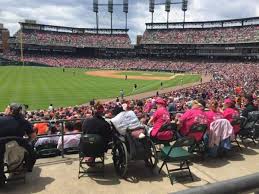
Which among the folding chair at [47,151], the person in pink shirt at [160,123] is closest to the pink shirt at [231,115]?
the person in pink shirt at [160,123]

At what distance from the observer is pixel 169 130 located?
7.48 m

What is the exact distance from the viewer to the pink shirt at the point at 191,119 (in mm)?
7582

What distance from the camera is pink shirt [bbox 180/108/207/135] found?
7582 millimetres

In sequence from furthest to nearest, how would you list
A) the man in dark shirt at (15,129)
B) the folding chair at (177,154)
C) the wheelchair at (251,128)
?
the wheelchair at (251,128) → the folding chair at (177,154) → the man in dark shirt at (15,129)

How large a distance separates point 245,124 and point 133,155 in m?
4.28

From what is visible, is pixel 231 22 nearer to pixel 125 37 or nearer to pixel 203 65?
pixel 203 65

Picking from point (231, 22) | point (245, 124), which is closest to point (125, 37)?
point (231, 22)

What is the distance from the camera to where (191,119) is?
7.62 m

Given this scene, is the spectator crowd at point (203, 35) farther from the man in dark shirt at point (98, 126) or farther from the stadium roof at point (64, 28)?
the man in dark shirt at point (98, 126)

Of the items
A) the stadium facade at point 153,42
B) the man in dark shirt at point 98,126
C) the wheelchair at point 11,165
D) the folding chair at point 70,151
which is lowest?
the folding chair at point 70,151

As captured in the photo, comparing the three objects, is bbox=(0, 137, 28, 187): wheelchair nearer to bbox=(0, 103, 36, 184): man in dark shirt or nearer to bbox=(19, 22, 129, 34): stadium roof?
bbox=(0, 103, 36, 184): man in dark shirt

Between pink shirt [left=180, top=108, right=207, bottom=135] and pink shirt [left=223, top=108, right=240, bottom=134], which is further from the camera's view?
pink shirt [left=223, top=108, right=240, bottom=134]

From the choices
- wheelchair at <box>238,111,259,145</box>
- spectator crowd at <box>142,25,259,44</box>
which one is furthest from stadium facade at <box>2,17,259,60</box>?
wheelchair at <box>238,111,259,145</box>

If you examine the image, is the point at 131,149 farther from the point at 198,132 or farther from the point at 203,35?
the point at 203,35
